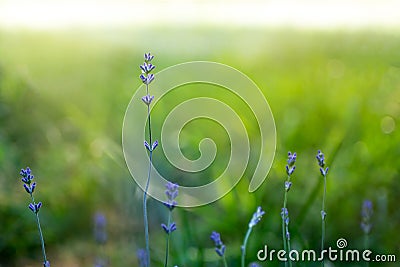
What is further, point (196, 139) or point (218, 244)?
point (196, 139)

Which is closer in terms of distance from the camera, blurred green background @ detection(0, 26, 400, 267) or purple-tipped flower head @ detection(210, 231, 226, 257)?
purple-tipped flower head @ detection(210, 231, 226, 257)

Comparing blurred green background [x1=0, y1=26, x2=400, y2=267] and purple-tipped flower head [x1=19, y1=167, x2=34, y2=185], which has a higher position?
blurred green background [x1=0, y1=26, x2=400, y2=267]

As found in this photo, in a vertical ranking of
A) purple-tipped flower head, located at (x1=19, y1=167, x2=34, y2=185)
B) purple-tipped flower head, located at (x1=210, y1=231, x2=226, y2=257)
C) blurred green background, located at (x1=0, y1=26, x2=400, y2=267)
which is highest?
blurred green background, located at (x1=0, y1=26, x2=400, y2=267)

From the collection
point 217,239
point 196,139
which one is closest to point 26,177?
point 217,239

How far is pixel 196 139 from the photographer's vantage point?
1.55 metres

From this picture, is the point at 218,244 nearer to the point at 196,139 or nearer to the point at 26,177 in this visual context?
the point at 26,177

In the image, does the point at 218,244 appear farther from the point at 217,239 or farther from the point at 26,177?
the point at 26,177

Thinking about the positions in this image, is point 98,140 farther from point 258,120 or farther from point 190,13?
point 190,13

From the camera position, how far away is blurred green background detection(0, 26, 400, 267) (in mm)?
1316

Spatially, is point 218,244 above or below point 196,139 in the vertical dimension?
below

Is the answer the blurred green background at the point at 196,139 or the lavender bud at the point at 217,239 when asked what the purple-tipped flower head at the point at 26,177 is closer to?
the lavender bud at the point at 217,239

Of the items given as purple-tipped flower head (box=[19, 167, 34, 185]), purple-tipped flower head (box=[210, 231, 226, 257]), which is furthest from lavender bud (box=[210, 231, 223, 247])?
purple-tipped flower head (box=[19, 167, 34, 185])

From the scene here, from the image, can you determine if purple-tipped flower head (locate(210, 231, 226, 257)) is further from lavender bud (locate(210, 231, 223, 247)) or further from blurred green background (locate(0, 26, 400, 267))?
blurred green background (locate(0, 26, 400, 267))

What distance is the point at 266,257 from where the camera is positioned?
1.16m
